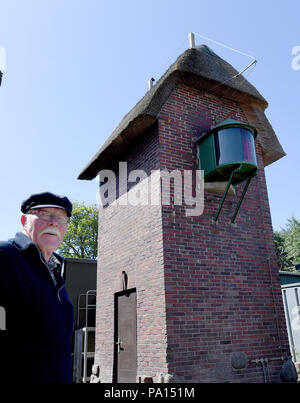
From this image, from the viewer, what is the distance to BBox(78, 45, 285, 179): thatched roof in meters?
6.73

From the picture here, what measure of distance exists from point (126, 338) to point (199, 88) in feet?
19.3

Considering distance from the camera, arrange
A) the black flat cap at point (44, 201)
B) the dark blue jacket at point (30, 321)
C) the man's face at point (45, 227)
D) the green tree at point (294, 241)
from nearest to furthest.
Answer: the dark blue jacket at point (30, 321) < the man's face at point (45, 227) < the black flat cap at point (44, 201) < the green tree at point (294, 241)

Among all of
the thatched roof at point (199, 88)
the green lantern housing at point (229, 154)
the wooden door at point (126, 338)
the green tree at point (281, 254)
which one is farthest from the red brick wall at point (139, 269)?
the green tree at point (281, 254)

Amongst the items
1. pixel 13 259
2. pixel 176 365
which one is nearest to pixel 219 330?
pixel 176 365

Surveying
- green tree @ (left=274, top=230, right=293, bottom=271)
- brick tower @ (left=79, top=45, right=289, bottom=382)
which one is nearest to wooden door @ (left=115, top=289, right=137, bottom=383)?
brick tower @ (left=79, top=45, right=289, bottom=382)

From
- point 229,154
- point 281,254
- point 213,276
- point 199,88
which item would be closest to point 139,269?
point 213,276

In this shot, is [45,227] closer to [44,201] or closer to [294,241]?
[44,201]

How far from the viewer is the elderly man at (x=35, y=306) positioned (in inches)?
55.2

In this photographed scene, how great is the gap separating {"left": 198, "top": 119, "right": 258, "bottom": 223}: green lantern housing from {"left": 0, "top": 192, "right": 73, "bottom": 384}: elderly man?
474 cm

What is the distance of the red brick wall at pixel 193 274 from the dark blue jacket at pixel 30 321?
3.98 metres

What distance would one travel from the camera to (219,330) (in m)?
5.66

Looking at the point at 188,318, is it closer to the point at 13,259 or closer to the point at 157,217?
the point at 157,217

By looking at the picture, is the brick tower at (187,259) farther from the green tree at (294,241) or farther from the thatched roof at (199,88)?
the green tree at (294,241)

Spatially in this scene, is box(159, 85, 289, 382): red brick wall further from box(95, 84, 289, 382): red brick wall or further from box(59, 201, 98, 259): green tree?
box(59, 201, 98, 259): green tree
